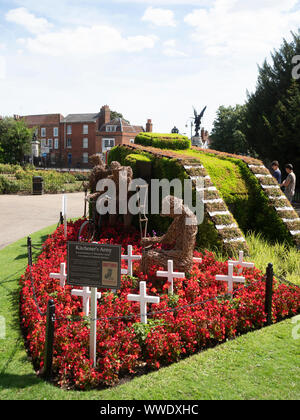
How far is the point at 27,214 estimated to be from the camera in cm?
1730

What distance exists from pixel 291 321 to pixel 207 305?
1.57m

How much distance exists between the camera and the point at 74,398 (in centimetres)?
408

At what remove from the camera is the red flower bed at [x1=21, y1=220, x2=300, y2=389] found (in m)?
4.62

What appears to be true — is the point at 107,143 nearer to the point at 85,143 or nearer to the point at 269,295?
the point at 85,143

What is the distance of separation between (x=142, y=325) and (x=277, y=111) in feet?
67.5

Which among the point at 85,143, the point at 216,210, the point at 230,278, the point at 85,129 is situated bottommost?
the point at 230,278

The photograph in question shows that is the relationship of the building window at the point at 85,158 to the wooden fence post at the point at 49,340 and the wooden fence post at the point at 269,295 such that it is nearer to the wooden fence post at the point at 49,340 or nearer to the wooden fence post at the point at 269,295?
the wooden fence post at the point at 269,295

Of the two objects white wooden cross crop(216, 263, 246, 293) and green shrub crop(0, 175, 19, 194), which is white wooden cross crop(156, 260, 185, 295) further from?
green shrub crop(0, 175, 19, 194)

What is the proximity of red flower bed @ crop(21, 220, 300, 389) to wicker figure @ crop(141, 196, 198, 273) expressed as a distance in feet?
0.97

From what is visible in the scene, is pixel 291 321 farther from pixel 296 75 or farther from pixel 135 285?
pixel 296 75

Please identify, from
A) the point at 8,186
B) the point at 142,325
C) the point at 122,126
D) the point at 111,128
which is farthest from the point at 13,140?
the point at 142,325

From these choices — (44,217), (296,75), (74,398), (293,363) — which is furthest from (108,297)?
(296,75)

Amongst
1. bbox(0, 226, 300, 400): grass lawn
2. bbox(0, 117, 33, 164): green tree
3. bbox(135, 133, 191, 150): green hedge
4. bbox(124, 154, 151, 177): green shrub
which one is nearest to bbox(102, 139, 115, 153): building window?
bbox(0, 117, 33, 164): green tree
